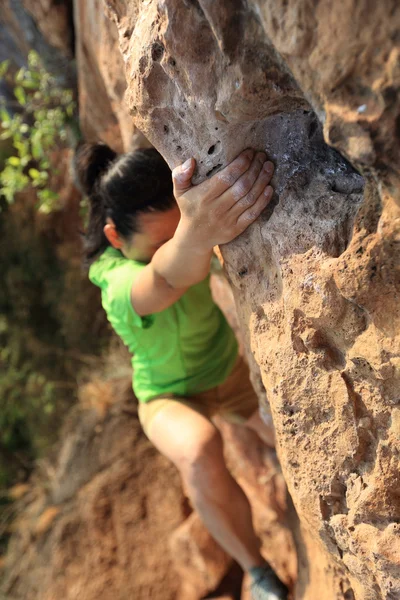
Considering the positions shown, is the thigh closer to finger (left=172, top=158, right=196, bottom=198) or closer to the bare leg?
the bare leg

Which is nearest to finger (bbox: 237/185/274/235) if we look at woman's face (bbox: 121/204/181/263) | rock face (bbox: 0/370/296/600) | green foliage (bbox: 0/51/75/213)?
woman's face (bbox: 121/204/181/263)

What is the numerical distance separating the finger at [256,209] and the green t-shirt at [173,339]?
57 centimetres

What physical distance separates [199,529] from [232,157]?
1864 mm

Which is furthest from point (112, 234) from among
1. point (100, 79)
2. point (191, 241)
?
point (100, 79)

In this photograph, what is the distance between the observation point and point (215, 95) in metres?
0.91

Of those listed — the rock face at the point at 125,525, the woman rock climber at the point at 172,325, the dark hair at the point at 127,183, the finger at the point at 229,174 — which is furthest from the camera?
the rock face at the point at 125,525

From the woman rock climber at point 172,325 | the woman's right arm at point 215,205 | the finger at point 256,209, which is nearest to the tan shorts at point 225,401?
the woman rock climber at point 172,325

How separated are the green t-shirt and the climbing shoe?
23.3 inches

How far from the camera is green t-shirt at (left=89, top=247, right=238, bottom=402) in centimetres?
164

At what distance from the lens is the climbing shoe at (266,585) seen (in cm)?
162

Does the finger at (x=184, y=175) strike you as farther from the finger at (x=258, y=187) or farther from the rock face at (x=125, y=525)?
the rock face at (x=125, y=525)

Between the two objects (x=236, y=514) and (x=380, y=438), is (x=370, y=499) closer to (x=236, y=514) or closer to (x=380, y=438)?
(x=380, y=438)

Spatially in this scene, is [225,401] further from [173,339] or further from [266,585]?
[266,585]

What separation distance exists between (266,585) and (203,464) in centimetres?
45
